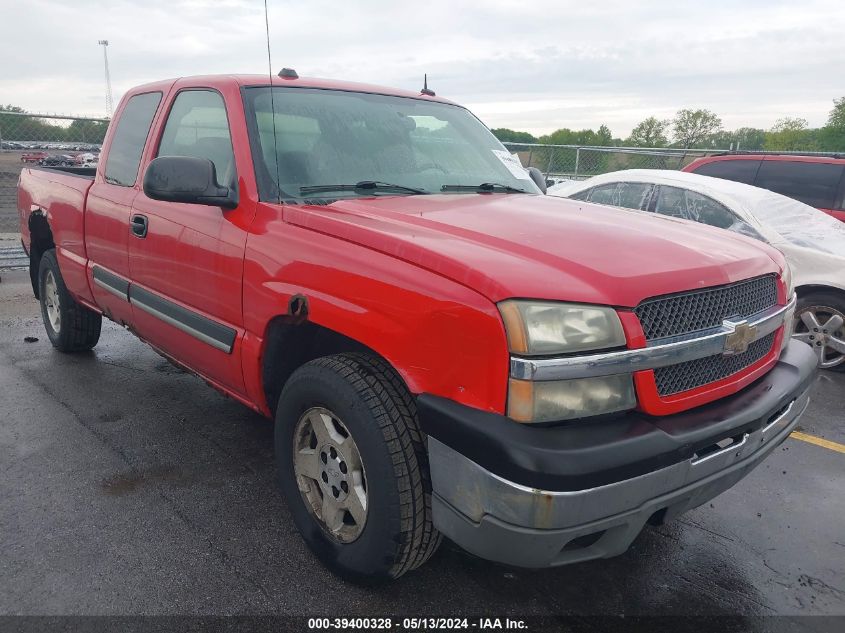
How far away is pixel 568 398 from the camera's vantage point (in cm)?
192

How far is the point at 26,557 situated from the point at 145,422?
4.59 feet

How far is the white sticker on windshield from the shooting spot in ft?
12.1

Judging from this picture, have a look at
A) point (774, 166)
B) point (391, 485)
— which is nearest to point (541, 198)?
point (391, 485)

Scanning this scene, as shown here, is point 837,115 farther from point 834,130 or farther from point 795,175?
point 795,175

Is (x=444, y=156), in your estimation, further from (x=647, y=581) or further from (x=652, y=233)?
(x=647, y=581)

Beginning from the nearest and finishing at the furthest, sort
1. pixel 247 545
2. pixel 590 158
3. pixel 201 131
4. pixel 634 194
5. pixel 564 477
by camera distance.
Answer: pixel 564 477
pixel 247 545
pixel 201 131
pixel 634 194
pixel 590 158

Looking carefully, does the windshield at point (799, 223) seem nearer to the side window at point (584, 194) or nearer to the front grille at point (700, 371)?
the side window at point (584, 194)

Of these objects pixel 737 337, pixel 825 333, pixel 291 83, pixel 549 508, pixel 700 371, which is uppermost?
pixel 291 83

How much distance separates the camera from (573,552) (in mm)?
2018

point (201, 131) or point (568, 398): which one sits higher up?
point (201, 131)

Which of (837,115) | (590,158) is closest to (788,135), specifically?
(837,115)

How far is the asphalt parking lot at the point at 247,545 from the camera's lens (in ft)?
8.00

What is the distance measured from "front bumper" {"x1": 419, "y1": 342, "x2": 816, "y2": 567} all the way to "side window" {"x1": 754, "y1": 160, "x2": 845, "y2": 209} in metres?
6.10

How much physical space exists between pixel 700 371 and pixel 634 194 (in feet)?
14.5
